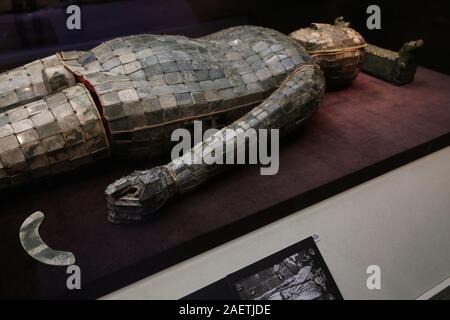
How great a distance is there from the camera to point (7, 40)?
7.70ft

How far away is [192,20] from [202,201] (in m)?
1.44

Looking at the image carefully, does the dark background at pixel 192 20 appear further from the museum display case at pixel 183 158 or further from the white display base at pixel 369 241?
the white display base at pixel 369 241

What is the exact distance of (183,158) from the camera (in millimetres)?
1912

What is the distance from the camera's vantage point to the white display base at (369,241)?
178 cm

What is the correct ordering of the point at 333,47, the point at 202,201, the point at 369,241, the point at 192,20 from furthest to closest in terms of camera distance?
1. the point at 192,20
2. the point at 333,47
3. the point at 369,241
4. the point at 202,201

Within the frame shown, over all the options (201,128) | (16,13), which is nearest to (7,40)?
(16,13)

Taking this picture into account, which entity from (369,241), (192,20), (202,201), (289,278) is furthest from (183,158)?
(192,20)

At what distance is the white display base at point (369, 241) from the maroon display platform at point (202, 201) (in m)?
0.06

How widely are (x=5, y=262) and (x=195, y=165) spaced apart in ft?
2.87

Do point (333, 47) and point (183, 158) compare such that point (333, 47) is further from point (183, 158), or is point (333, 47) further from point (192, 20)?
point (183, 158)

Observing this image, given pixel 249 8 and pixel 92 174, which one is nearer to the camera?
pixel 92 174

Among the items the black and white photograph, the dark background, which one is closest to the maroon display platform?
the black and white photograph
